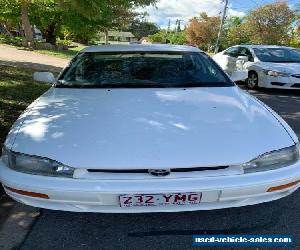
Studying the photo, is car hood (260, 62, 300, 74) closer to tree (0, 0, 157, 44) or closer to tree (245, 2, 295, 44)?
tree (0, 0, 157, 44)

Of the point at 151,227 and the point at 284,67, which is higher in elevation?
the point at 284,67

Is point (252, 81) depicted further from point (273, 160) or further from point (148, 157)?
point (148, 157)

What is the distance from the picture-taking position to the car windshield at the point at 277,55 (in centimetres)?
1058

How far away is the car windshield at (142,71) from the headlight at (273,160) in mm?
1360

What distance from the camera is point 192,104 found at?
3.40 meters

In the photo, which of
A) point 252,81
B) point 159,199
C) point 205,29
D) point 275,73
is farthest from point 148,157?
point 205,29

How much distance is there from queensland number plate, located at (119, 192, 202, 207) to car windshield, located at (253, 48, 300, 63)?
8649mm

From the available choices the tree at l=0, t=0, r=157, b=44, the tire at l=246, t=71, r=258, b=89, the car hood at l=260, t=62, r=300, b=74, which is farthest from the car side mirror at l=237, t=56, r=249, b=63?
the tree at l=0, t=0, r=157, b=44

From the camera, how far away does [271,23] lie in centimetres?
4378

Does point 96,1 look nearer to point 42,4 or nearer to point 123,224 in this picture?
point 123,224

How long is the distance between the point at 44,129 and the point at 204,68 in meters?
2.03

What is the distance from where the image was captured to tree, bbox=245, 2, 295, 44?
141 feet

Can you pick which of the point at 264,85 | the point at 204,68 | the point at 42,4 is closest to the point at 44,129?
the point at 204,68

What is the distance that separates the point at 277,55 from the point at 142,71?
25.0 feet
